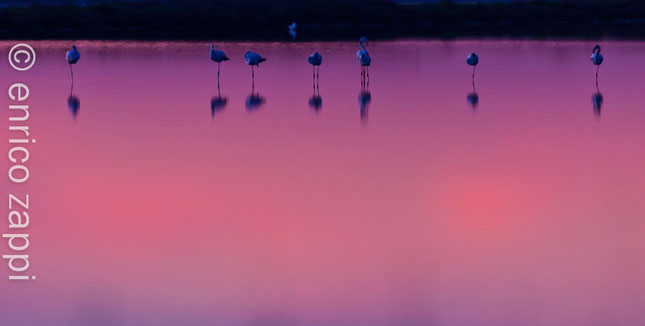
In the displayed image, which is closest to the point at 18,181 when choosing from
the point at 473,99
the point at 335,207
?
the point at 335,207

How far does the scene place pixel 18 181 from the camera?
898 centimetres

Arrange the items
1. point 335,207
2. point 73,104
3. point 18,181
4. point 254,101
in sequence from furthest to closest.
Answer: point 254,101 → point 73,104 → point 18,181 → point 335,207

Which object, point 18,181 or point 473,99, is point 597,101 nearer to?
point 473,99

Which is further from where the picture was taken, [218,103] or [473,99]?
[473,99]

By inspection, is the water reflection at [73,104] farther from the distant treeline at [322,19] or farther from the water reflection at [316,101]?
the distant treeline at [322,19]

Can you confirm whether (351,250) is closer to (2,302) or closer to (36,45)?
(2,302)

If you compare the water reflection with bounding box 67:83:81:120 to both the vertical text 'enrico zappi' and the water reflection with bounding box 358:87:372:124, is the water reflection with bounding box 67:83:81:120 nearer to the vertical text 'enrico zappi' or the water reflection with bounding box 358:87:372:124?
the vertical text 'enrico zappi'

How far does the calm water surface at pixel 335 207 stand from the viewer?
6.08 metres

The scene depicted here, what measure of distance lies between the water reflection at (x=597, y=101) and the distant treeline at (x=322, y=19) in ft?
38.7

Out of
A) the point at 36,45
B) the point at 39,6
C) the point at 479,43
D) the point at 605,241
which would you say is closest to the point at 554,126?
the point at 605,241

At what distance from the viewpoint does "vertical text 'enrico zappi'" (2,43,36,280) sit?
682 cm

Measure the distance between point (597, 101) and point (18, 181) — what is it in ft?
26.3

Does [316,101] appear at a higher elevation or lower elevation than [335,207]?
higher

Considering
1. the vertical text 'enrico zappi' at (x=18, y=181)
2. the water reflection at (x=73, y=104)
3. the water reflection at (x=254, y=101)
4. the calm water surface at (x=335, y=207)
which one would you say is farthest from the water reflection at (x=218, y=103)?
the vertical text 'enrico zappi' at (x=18, y=181)
